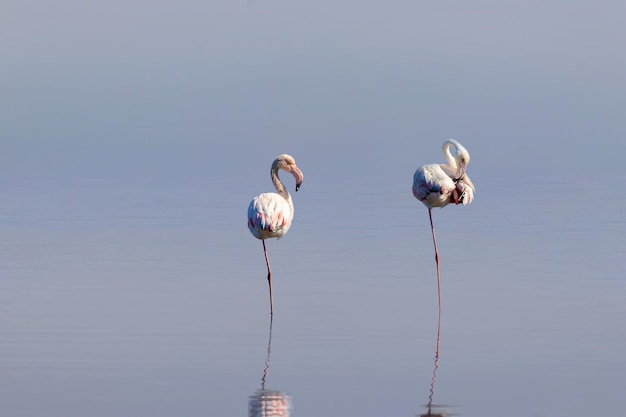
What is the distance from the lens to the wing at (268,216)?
10.3m

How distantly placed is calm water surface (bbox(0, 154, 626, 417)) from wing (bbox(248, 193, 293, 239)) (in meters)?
0.52

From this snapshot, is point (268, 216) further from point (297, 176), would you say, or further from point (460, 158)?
point (460, 158)

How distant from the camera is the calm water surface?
22.9ft

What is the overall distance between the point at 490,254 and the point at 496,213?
17.3 ft

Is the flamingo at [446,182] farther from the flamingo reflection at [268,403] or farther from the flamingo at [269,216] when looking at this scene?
the flamingo reflection at [268,403]

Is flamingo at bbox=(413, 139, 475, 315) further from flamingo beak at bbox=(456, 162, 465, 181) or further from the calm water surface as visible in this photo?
the calm water surface

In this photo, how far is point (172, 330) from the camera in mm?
8828

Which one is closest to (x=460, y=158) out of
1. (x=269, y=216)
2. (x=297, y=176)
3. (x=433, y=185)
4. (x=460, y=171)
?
(x=460, y=171)

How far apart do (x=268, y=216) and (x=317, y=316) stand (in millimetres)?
1210

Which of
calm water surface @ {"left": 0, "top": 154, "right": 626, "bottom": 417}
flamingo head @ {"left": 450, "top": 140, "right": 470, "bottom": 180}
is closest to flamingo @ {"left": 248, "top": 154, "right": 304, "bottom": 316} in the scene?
calm water surface @ {"left": 0, "top": 154, "right": 626, "bottom": 417}

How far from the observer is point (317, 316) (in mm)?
9430

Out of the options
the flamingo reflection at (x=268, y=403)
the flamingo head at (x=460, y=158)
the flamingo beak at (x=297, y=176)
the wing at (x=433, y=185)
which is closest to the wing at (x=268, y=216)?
the flamingo beak at (x=297, y=176)

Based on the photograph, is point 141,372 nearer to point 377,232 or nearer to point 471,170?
point 377,232

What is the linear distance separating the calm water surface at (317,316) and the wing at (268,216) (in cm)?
52
